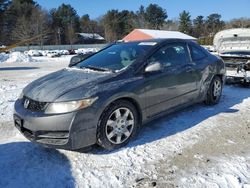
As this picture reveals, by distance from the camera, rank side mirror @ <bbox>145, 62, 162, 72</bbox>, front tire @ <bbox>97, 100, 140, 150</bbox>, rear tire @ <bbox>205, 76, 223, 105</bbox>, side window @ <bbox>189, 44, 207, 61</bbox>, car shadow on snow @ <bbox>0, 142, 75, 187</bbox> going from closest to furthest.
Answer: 1. car shadow on snow @ <bbox>0, 142, 75, 187</bbox>
2. front tire @ <bbox>97, 100, 140, 150</bbox>
3. side mirror @ <bbox>145, 62, 162, 72</bbox>
4. side window @ <bbox>189, 44, 207, 61</bbox>
5. rear tire @ <bbox>205, 76, 223, 105</bbox>

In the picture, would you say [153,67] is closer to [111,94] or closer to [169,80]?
[169,80]

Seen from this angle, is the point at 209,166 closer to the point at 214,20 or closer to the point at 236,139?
the point at 236,139

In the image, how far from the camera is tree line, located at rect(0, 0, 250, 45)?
68812 millimetres

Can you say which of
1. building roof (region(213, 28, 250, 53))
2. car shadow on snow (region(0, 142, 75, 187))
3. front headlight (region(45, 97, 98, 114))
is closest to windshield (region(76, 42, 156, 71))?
front headlight (region(45, 97, 98, 114))

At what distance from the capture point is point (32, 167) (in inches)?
158

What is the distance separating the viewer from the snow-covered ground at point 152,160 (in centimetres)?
368

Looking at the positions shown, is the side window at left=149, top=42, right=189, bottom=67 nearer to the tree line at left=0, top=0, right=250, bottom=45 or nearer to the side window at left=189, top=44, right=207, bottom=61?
the side window at left=189, top=44, right=207, bottom=61

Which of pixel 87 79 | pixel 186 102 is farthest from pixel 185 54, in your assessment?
pixel 87 79

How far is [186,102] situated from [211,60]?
1353 mm

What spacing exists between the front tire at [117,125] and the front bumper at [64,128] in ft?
0.49

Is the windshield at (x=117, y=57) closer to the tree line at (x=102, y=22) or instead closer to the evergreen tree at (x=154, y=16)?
the tree line at (x=102, y=22)

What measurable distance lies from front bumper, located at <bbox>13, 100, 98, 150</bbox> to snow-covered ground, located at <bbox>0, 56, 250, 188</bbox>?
272 mm

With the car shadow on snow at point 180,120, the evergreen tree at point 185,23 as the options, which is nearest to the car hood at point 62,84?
the car shadow on snow at point 180,120

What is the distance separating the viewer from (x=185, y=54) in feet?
19.5
